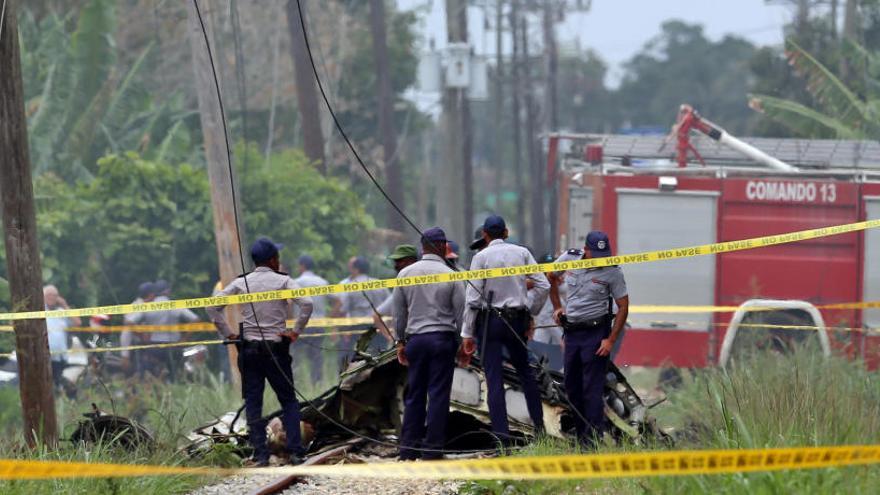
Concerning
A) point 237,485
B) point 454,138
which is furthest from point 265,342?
point 454,138

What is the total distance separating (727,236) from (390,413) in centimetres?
736

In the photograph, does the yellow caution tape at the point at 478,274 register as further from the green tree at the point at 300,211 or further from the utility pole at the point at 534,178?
the utility pole at the point at 534,178

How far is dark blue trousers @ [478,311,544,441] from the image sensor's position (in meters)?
10.6

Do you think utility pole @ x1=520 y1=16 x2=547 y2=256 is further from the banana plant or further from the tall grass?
the tall grass

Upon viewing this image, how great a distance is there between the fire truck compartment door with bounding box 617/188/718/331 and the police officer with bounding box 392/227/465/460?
7.09m

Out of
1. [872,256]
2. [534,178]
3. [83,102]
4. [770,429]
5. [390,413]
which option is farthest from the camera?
[534,178]

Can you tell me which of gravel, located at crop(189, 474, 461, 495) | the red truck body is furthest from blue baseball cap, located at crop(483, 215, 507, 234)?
the red truck body

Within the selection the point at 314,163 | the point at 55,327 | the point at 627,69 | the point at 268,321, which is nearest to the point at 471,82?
the point at 314,163

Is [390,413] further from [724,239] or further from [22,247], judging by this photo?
[724,239]

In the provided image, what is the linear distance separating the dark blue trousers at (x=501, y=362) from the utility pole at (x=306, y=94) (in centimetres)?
1674

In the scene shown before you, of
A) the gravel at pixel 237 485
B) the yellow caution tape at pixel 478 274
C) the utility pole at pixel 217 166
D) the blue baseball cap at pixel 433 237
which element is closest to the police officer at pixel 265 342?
the yellow caution tape at pixel 478 274

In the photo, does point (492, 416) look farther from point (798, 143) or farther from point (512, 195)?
point (512, 195)

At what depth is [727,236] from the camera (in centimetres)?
1755

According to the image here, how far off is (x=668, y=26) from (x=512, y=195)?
1332 inches
